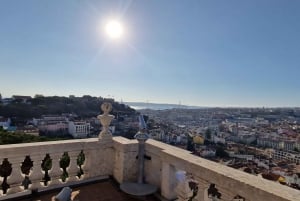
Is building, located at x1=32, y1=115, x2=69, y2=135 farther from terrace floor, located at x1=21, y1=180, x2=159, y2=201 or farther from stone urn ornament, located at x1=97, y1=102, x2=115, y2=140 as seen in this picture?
terrace floor, located at x1=21, y1=180, x2=159, y2=201

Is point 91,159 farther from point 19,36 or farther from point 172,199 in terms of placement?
point 19,36

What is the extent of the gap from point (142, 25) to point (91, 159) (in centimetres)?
664

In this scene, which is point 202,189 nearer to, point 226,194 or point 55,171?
point 226,194

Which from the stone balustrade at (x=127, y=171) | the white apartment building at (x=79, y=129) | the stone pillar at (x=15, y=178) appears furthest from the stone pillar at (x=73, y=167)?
the white apartment building at (x=79, y=129)

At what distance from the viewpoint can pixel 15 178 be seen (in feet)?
10.2

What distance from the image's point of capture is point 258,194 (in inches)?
68.6

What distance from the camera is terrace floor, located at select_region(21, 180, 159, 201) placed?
124 inches

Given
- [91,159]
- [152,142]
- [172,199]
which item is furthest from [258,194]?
[91,159]

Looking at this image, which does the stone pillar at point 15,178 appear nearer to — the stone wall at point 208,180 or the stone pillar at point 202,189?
the stone wall at point 208,180

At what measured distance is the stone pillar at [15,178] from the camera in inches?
121

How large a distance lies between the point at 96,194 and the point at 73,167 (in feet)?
1.99

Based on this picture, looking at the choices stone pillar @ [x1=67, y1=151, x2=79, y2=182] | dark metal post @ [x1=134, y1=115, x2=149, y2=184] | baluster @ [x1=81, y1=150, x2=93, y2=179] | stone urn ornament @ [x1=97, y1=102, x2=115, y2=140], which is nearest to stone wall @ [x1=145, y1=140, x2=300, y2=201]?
dark metal post @ [x1=134, y1=115, x2=149, y2=184]

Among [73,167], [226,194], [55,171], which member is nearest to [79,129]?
[73,167]

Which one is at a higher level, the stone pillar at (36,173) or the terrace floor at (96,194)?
the stone pillar at (36,173)
